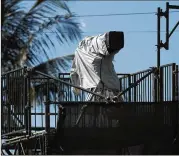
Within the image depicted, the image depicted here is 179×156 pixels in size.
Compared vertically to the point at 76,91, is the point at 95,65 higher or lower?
higher

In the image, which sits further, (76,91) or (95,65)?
(76,91)

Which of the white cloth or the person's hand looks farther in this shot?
the person's hand

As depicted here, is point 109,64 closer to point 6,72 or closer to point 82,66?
point 82,66

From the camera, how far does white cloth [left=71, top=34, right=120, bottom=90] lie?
423 inches

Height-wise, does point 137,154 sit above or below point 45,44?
below

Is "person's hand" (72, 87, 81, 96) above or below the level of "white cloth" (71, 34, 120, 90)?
below

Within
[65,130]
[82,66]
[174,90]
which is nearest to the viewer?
[65,130]

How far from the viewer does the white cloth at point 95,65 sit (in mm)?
10742

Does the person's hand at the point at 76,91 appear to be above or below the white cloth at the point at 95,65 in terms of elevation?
below

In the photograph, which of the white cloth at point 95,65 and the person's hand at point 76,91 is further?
the person's hand at point 76,91

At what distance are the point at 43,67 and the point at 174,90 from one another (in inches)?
101

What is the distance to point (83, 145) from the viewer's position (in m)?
9.73

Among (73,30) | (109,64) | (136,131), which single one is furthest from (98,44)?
(136,131)

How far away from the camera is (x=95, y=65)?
35.6 feet
